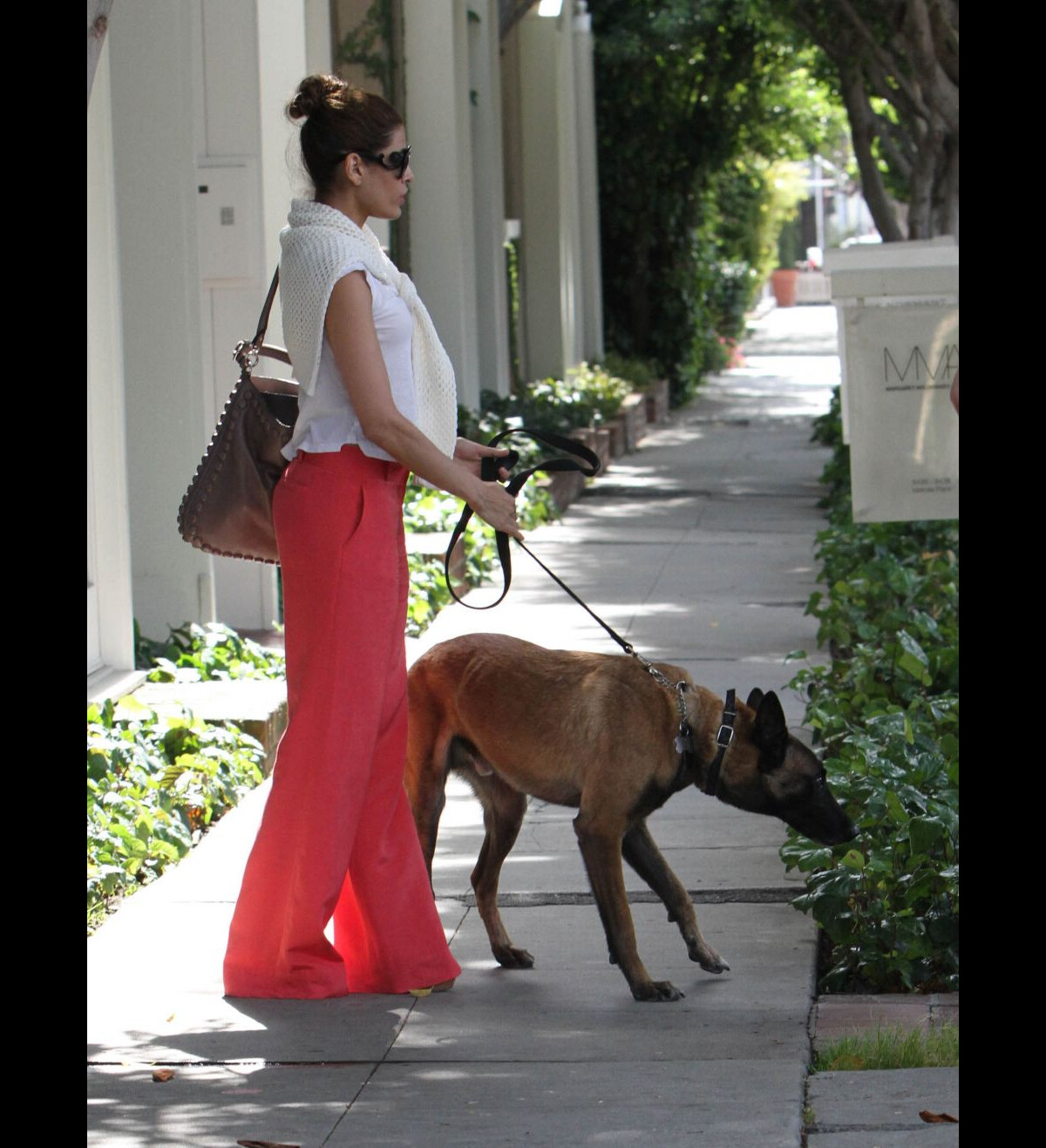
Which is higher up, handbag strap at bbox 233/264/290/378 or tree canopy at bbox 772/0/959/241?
tree canopy at bbox 772/0/959/241

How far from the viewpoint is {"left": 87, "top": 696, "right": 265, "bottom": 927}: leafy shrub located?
19.5 ft

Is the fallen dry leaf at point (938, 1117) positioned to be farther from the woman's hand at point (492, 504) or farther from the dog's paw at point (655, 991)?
the woman's hand at point (492, 504)

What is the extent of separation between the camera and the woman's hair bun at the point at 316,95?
15.0 feet

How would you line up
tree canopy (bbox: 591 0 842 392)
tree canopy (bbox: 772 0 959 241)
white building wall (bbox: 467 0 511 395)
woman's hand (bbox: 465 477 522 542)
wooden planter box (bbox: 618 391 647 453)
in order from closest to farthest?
woman's hand (bbox: 465 477 522 542) < tree canopy (bbox: 772 0 959 241) < white building wall (bbox: 467 0 511 395) < wooden planter box (bbox: 618 391 647 453) < tree canopy (bbox: 591 0 842 392)

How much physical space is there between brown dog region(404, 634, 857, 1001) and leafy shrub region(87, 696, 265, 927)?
3.99ft

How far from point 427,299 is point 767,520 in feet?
10.4

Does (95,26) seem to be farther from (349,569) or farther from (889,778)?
(889,778)

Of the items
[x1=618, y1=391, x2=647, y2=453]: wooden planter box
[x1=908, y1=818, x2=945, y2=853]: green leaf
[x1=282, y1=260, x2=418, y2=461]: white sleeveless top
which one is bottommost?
[x1=908, y1=818, x2=945, y2=853]: green leaf

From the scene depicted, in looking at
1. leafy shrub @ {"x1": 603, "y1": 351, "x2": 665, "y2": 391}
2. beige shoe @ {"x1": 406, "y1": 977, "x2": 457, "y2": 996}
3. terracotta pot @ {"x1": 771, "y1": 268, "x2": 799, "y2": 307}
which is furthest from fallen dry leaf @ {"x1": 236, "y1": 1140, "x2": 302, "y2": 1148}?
terracotta pot @ {"x1": 771, "y1": 268, "x2": 799, "y2": 307}

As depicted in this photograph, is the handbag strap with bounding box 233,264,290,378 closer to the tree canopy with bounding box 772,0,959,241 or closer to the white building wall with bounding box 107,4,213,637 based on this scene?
the white building wall with bounding box 107,4,213,637

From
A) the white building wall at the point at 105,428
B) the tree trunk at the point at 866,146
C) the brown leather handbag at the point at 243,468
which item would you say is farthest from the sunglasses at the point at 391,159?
the tree trunk at the point at 866,146

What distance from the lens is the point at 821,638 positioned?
876cm

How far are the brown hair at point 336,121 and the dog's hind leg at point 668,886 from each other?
1.80m
